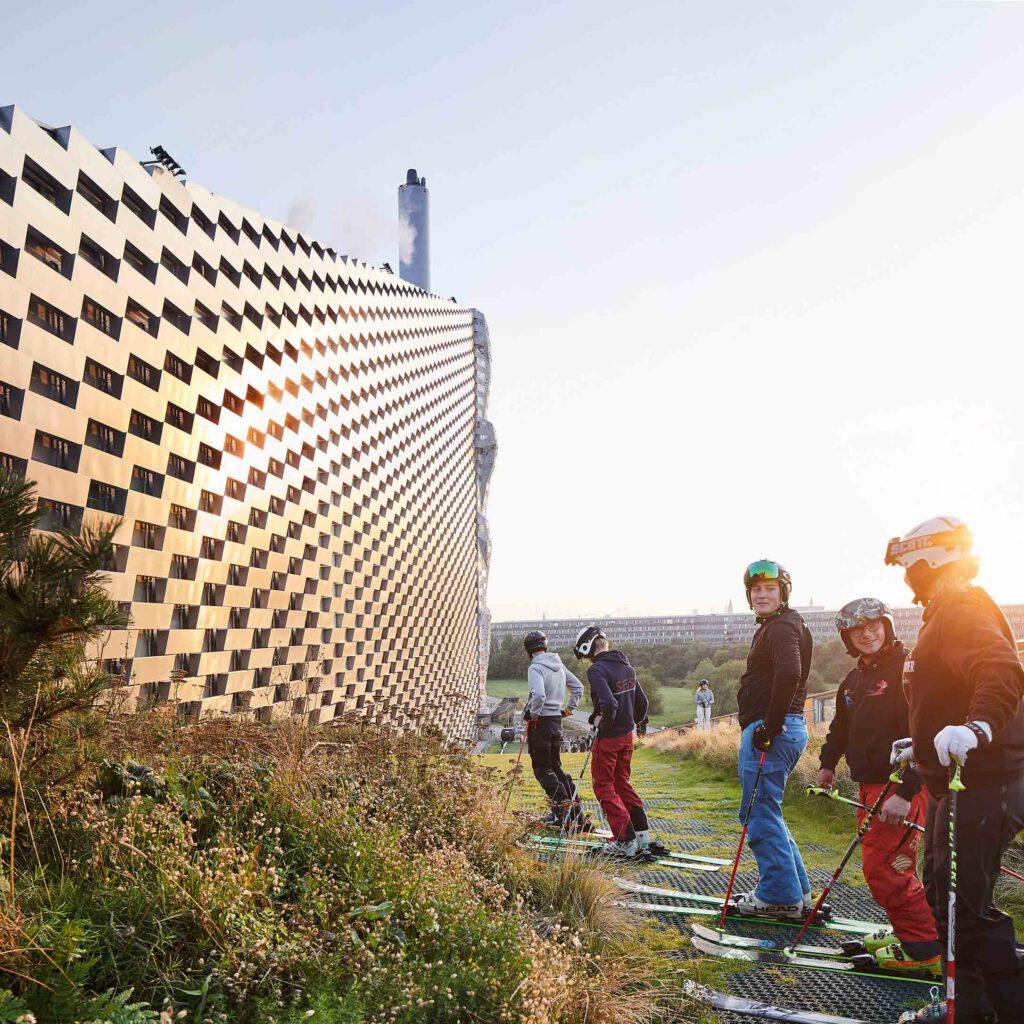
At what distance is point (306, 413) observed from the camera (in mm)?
9328

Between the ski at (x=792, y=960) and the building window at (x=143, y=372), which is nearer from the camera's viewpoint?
the ski at (x=792, y=960)

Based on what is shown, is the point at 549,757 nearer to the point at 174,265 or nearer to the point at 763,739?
the point at 763,739

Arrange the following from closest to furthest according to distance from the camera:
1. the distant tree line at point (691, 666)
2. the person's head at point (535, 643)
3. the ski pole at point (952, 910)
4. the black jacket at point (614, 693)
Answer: the ski pole at point (952, 910), the black jacket at point (614, 693), the person's head at point (535, 643), the distant tree line at point (691, 666)

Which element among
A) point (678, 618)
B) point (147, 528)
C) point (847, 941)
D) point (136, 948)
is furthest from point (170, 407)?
point (678, 618)

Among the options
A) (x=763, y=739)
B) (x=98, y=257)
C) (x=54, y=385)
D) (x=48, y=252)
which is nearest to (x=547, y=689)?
(x=763, y=739)

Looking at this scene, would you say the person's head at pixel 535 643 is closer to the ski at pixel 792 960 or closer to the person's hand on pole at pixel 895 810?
the ski at pixel 792 960

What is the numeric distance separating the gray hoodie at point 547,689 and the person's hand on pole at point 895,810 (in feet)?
10.4

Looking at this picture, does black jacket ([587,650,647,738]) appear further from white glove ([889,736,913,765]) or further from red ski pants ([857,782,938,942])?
white glove ([889,736,913,765])

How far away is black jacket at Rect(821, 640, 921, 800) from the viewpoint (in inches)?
148

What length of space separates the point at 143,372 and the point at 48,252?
3.75 feet

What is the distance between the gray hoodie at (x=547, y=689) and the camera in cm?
645

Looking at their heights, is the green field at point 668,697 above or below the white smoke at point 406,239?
below

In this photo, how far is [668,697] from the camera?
43500 millimetres

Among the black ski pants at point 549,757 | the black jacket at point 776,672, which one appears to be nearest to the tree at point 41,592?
the black jacket at point 776,672
